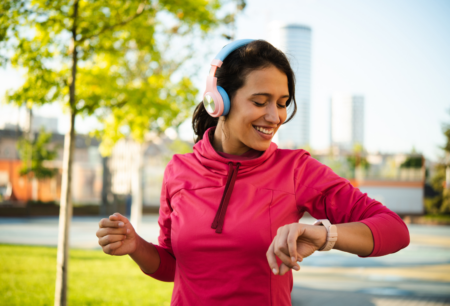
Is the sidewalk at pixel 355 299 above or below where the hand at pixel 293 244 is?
below

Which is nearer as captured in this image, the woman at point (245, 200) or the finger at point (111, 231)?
the woman at point (245, 200)

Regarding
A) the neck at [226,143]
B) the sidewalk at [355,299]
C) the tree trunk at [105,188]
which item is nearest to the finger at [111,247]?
the neck at [226,143]

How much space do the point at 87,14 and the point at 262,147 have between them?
3.72m

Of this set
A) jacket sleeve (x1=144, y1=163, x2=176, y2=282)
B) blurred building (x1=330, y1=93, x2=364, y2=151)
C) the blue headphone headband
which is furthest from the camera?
blurred building (x1=330, y1=93, x2=364, y2=151)

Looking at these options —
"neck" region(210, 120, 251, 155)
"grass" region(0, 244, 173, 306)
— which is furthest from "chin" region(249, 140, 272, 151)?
"grass" region(0, 244, 173, 306)

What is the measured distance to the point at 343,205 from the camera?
4.35ft

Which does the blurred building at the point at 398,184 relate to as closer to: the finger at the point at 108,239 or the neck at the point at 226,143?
the neck at the point at 226,143

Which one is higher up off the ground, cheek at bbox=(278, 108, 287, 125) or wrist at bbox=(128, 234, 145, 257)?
cheek at bbox=(278, 108, 287, 125)

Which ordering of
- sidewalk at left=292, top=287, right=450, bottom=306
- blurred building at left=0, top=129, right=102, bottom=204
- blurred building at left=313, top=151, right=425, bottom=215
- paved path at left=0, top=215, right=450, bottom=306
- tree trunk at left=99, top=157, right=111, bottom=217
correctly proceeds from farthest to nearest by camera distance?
1. blurred building at left=0, top=129, right=102, bottom=204
2. blurred building at left=313, top=151, right=425, bottom=215
3. tree trunk at left=99, top=157, right=111, bottom=217
4. paved path at left=0, top=215, right=450, bottom=306
5. sidewalk at left=292, top=287, right=450, bottom=306

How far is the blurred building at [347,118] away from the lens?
16212 centimetres

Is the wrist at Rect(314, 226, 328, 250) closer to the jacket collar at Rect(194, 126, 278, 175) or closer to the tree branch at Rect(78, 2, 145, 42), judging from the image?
the jacket collar at Rect(194, 126, 278, 175)

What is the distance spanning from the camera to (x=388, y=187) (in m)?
36.2

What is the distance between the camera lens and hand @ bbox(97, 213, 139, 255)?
1.46 m

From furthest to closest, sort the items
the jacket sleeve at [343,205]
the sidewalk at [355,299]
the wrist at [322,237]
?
the sidewalk at [355,299], the jacket sleeve at [343,205], the wrist at [322,237]
